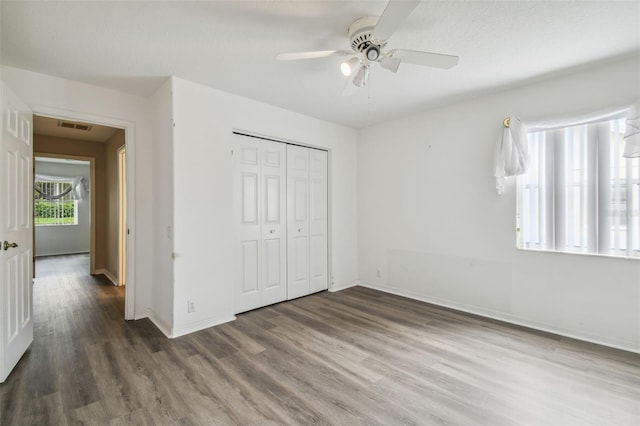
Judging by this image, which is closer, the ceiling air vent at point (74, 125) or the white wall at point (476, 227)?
the white wall at point (476, 227)

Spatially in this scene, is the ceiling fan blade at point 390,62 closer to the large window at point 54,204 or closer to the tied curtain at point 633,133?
the tied curtain at point 633,133

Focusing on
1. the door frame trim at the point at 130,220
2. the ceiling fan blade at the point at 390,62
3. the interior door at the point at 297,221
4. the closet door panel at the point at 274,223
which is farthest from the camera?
the interior door at the point at 297,221

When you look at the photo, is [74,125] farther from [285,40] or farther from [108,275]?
[285,40]

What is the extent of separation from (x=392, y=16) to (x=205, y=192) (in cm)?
232

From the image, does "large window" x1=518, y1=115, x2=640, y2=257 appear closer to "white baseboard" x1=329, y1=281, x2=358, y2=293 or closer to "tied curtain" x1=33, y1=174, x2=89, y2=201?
"white baseboard" x1=329, y1=281, x2=358, y2=293

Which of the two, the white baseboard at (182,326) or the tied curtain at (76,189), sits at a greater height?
the tied curtain at (76,189)

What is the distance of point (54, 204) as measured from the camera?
8.01 meters

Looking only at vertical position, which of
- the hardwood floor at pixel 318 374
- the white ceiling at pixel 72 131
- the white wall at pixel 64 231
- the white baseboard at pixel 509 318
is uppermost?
the white ceiling at pixel 72 131

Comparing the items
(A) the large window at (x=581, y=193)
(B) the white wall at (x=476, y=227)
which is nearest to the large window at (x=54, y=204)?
(B) the white wall at (x=476, y=227)

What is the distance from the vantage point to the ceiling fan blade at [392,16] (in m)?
1.40

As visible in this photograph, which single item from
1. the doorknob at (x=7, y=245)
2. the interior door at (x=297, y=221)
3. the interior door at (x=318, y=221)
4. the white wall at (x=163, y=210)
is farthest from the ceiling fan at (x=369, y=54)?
the doorknob at (x=7, y=245)

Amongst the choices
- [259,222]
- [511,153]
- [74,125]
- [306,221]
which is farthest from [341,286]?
[74,125]

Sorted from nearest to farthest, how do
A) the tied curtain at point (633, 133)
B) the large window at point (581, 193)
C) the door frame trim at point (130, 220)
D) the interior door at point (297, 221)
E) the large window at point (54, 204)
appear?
the tied curtain at point (633, 133), the large window at point (581, 193), the door frame trim at point (130, 220), the interior door at point (297, 221), the large window at point (54, 204)

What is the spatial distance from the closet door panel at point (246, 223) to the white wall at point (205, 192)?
167 mm
